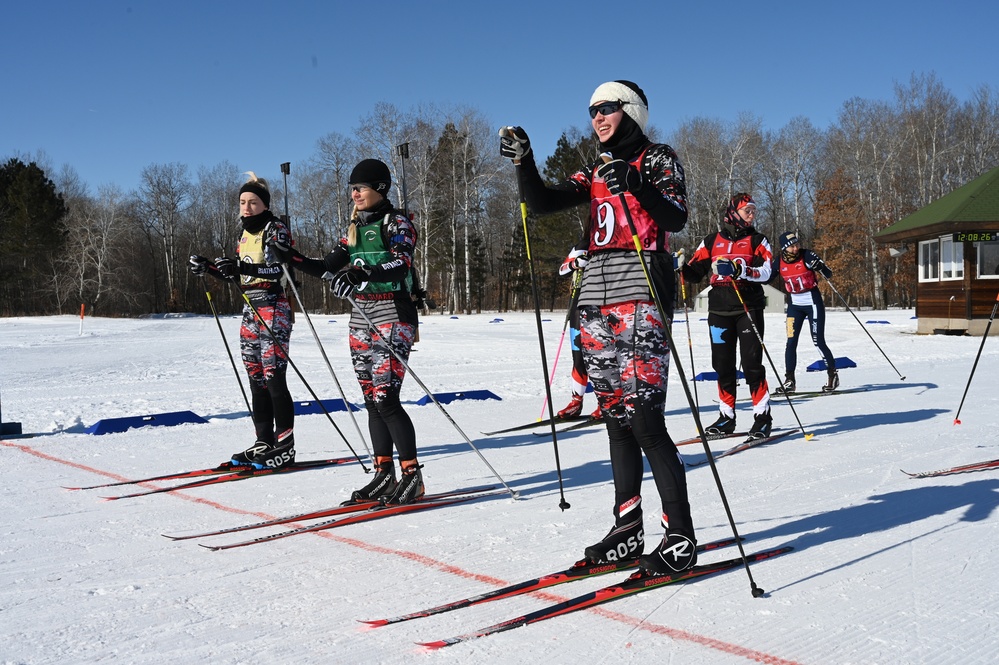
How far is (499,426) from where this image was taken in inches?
318

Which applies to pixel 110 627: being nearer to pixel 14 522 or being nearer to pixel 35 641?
pixel 35 641

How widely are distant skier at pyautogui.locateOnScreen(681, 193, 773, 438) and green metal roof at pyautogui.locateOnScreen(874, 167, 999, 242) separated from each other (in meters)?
16.7

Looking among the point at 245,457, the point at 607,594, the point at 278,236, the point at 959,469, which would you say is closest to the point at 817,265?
the point at 959,469

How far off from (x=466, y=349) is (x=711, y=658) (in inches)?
637

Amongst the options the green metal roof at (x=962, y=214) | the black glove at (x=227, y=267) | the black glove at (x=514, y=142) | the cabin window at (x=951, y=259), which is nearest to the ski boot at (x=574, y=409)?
the black glove at (x=227, y=267)

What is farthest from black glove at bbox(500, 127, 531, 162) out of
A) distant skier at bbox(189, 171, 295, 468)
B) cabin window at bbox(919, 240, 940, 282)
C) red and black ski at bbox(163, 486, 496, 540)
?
cabin window at bbox(919, 240, 940, 282)

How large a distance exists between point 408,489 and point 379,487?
0.58ft

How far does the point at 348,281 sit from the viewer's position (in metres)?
4.42

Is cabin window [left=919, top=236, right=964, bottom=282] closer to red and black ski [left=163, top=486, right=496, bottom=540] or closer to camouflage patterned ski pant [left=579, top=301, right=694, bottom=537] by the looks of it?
red and black ski [left=163, top=486, right=496, bottom=540]

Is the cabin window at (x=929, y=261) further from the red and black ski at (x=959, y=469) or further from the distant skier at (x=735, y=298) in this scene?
the red and black ski at (x=959, y=469)

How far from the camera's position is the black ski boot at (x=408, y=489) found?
466 cm

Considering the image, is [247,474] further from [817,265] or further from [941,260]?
[941,260]

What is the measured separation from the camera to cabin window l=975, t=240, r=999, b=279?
2141 centimetres

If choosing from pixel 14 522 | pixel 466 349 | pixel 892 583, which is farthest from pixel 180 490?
pixel 466 349
